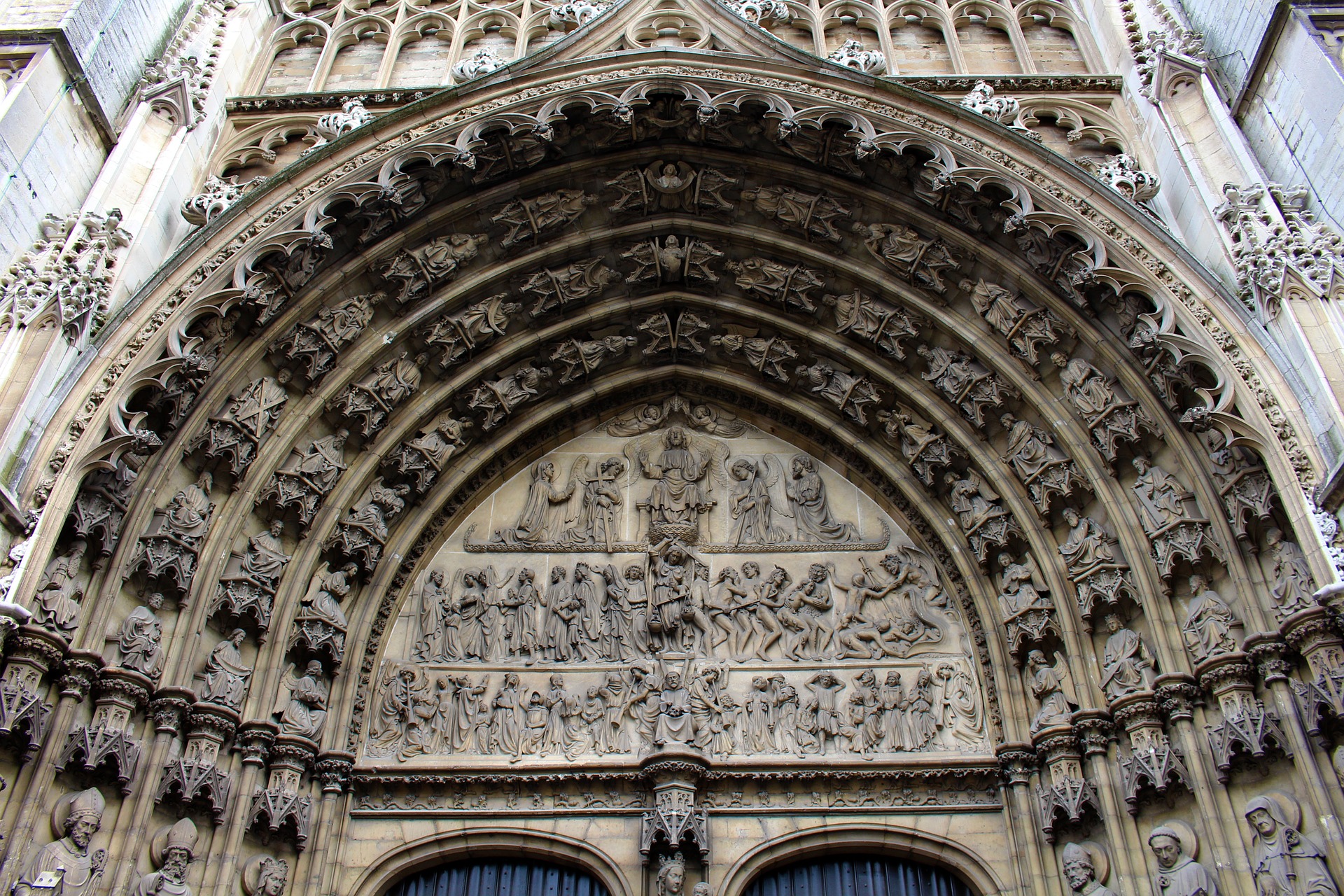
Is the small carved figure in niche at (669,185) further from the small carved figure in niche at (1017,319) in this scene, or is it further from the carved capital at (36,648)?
the carved capital at (36,648)

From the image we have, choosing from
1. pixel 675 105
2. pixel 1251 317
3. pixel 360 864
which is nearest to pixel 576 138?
pixel 675 105

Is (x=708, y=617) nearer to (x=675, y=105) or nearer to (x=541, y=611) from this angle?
(x=541, y=611)

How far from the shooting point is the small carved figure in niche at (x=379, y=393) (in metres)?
9.34

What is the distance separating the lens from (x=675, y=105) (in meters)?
9.79

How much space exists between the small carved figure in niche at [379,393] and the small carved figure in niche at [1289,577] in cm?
686

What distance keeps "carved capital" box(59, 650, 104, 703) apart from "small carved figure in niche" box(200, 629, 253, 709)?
807mm

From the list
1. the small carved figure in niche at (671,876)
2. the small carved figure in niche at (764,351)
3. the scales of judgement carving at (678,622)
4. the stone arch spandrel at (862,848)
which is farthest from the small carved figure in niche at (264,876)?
the small carved figure in niche at (764,351)

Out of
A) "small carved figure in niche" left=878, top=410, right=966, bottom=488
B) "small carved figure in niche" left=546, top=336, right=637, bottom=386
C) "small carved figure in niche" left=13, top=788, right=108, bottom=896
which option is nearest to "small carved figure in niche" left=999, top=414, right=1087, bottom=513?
"small carved figure in niche" left=878, top=410, right=966, bottom=488

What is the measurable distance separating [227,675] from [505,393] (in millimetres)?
3596

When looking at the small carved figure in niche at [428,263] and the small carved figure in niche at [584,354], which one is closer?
the small carved figure in niche at [428,263]

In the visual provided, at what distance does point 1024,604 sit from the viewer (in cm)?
876

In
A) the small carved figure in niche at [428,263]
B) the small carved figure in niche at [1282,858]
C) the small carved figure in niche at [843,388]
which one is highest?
the small carved figure in niche at [428,263]

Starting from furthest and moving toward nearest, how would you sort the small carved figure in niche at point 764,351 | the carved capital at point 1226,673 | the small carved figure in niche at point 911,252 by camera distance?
the small carved figure in niche at point 764,351
the small carved figure in niche at point 911,252
the carved capital at point 1226,673

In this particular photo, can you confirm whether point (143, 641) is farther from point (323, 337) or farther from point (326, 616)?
point (323, 337)
